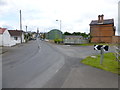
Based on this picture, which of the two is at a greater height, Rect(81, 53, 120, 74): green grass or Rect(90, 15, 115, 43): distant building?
Rect(90, 15, 115, 43): distant building

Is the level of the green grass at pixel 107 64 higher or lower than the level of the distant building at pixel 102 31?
lower

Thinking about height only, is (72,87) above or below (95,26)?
below

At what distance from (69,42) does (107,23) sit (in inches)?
652

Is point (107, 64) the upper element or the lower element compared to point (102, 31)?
lower

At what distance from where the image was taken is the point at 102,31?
41.9 meters

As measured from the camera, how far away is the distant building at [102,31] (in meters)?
41.0

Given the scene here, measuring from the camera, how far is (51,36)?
8838 cm

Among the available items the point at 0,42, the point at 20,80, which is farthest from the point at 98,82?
the point at 0,42

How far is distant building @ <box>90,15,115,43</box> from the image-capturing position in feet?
135

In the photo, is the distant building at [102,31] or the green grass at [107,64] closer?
the green grass at [107,64]

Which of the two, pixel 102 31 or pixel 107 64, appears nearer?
pixel 107 64

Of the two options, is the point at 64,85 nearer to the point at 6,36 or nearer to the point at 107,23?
the point at 6,36

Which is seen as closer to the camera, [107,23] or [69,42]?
[69,42]

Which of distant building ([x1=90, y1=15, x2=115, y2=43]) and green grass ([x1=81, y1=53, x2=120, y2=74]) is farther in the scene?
distant building ([x1=90, y1=15, x2=115, y2=43])
